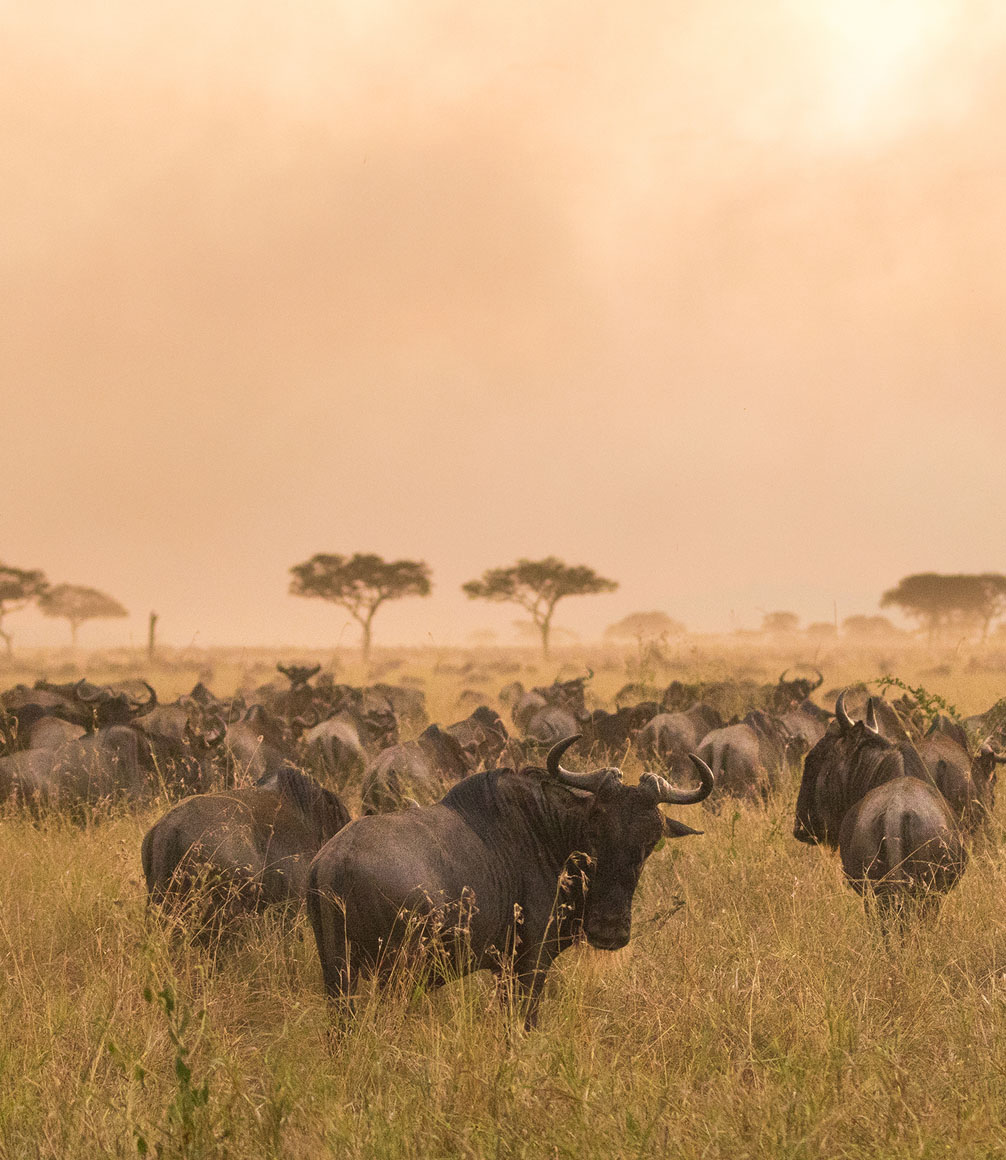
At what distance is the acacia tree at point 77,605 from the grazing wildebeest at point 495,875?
2588 inches

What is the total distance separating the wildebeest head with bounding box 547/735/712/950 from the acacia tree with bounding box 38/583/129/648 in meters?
66.0

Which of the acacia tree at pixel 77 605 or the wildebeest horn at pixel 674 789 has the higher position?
the acacia tree at pixel 77 605

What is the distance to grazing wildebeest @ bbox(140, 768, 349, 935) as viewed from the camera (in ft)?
17.6

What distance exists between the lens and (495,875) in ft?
15.3

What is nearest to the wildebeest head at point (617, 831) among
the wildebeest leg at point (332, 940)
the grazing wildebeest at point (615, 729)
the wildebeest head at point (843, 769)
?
the wildebeest leg at point (332, 940)

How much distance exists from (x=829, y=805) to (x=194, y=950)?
13.8 feet

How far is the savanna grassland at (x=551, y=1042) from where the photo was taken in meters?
3.59

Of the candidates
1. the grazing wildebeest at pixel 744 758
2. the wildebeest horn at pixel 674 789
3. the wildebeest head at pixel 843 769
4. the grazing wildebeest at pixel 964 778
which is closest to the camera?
the wildebeest horn at pixel 674 789

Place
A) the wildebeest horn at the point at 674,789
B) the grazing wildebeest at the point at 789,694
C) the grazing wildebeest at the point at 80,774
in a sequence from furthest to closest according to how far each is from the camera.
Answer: the grazing wildebeest at the point at 789,694, the grazing wildebeest at the point at 80,774, the wildebeest horn at the point at 674,789

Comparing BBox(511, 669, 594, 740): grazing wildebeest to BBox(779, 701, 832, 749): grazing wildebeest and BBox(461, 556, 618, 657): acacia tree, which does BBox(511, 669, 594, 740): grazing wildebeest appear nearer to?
BBox(779, 701, 832, 749): grazing wildebeest

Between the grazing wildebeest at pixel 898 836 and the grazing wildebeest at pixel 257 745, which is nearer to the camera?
the grazing wildebeest at pixel 898 836

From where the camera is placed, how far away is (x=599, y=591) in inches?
2126

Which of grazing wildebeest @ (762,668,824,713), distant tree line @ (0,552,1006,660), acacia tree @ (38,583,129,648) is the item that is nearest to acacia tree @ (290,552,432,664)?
distant tree line @ (0,552,1006,660)

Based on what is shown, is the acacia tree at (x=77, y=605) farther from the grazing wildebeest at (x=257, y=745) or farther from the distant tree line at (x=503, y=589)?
the grazing wildebeest at (x=257, y=745)
